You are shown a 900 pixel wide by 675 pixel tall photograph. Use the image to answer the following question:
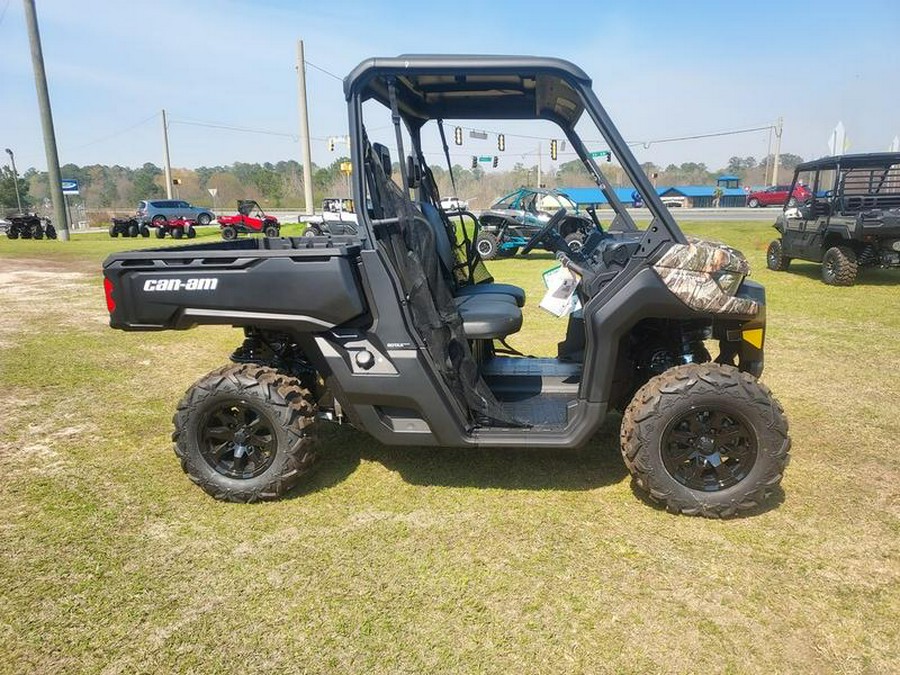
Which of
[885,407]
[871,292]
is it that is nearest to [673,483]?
[885,407]

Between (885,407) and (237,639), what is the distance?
15.2 feet

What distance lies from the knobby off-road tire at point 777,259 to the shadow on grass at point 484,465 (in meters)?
10.2

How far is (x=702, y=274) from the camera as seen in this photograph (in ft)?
9.37

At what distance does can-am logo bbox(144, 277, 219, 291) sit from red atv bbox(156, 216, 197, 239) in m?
26.0

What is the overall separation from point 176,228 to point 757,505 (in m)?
28.3

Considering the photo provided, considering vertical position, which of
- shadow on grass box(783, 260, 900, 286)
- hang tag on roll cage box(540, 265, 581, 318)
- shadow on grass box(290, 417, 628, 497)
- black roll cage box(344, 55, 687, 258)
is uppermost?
black roll cage box(344, 55, 687, 258)

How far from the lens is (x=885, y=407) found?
4477mm

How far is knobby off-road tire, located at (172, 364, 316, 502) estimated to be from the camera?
314 cm

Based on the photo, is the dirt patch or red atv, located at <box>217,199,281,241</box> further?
red atv, located at <box>217,199,281,241</box>

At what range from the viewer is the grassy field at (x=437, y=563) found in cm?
216

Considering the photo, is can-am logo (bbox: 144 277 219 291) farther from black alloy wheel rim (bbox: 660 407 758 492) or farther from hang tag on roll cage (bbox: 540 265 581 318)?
black alloy wheel rim (bbox: 660 407 758 492)

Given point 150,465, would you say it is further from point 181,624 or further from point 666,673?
point 666,673

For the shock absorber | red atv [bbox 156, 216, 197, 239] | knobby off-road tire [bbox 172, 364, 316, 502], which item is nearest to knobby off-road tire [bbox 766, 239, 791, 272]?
the shock absorber

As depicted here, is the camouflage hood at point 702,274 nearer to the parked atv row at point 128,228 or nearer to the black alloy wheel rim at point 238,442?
the black alloy wheel rim at point 238,442
